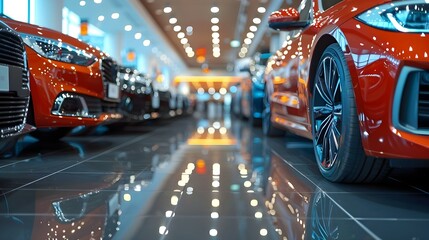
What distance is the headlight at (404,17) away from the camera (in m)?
1.97

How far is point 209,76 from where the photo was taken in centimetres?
3975

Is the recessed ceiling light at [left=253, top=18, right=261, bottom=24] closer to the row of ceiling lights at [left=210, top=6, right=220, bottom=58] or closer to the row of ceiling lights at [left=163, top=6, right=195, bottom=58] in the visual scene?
the row of ceiling lights at [left=210, top=6, right=220, bottom=58]

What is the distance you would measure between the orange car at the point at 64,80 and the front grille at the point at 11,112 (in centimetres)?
Result: 74

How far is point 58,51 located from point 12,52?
124 cm

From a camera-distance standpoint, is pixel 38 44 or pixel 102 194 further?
pixel 38 44

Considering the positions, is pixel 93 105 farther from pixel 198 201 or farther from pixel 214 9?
pixel 214 9

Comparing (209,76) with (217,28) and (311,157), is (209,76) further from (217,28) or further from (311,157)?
(311,157)

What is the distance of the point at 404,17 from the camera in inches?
78.7

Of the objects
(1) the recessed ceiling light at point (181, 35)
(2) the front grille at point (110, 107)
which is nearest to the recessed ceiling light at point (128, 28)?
(1) the recessed ceiling light at point (181, 35)

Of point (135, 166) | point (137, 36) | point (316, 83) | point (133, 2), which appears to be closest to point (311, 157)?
point (316, 83)

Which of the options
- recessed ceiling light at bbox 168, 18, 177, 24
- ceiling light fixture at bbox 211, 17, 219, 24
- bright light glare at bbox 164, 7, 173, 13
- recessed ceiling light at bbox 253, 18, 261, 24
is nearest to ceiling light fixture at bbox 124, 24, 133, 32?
bright light glare at bbox 164, 7, 173, 13

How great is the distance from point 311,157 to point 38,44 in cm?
248

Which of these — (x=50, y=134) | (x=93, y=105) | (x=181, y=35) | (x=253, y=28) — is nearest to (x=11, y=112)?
(x=93, y=105)

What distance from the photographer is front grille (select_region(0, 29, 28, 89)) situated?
2.24 meters
